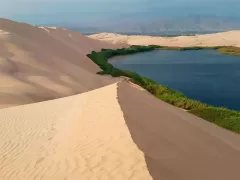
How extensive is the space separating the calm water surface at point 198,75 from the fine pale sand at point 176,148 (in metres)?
10.7

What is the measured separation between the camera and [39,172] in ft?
20.4

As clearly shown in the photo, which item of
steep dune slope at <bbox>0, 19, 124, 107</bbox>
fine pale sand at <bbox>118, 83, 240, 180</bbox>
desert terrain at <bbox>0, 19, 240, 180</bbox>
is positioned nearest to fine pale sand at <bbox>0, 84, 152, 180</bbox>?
desert terrain at <bbox>0, 19, 240, 180</bbox>

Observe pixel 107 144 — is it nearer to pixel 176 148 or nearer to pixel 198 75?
pixel 176 148

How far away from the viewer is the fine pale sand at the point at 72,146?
19.6 feet

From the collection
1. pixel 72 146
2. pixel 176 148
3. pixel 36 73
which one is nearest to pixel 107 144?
pixel 72 146

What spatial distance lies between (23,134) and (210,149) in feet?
13.7

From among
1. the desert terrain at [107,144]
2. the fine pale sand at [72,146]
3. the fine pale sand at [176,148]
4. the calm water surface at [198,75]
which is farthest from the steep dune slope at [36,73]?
the fine pale sand at [176,148]

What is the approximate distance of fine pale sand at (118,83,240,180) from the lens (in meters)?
6.36

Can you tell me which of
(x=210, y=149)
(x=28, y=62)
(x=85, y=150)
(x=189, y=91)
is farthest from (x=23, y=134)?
(x=189, y=91)

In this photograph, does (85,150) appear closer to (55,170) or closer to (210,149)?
(55,170)

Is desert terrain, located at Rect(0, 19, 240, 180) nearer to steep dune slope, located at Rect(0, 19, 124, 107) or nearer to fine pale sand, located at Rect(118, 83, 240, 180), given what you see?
fine pale sand, located at Rect(118, 83, 240, 180)

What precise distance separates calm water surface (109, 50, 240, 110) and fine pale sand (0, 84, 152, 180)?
480 inches

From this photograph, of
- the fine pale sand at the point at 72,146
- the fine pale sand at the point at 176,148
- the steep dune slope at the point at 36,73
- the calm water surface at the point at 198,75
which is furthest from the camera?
the calm water surface at the point at 198,75

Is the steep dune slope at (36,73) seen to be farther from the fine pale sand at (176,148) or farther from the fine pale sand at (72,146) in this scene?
the fine pale sand at (176,148)
